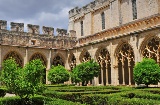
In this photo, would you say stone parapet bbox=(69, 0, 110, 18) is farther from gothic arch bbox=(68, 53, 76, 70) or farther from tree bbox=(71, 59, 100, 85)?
tree bbox=(71, 59, 100, 85)

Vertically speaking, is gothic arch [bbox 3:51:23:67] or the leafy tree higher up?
gothic arch [bbox 3:51:23:67]

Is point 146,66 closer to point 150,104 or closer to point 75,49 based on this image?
point 150,104

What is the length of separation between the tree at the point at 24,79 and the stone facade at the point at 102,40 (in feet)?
34.4

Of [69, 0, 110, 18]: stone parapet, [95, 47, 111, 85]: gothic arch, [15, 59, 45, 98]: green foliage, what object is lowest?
[15, 59, 45, 98]: green foliage

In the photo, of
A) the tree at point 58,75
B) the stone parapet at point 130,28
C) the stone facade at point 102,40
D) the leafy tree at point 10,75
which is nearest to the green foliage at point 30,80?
the leafy tree at point 10,75

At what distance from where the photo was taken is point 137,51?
19312mm

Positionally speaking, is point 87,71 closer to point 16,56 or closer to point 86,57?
point 86,57

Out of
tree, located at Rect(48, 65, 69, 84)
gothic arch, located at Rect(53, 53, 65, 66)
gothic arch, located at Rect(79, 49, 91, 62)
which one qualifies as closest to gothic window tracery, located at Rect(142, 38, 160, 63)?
gothic arch, located at Rect(79, 49, 91, 62)

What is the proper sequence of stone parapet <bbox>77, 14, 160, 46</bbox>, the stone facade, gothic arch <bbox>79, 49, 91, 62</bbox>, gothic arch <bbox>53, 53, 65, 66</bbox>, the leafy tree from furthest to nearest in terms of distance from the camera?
1. gothic arch <bbox>53, 53, 65, 66</bbox>
2. gothic arch <bbox>79, 49, 91, 62</bbox>
3. the stone facade
4. stone parapet <bbox>77, 14, 160, 46</bbox>
5. the leafy tree

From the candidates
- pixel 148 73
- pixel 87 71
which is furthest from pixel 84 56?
pixel 148 73

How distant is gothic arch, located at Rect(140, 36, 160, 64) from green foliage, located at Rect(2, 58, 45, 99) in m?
10.5

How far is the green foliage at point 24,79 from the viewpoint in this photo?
9.86 m

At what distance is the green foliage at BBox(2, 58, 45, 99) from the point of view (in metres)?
9.86

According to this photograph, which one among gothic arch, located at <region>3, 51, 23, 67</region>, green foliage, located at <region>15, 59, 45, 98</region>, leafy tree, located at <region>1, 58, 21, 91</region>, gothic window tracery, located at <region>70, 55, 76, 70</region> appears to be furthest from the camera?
gothic window tracery, located at <region>70, 55, 76, 70</region>
